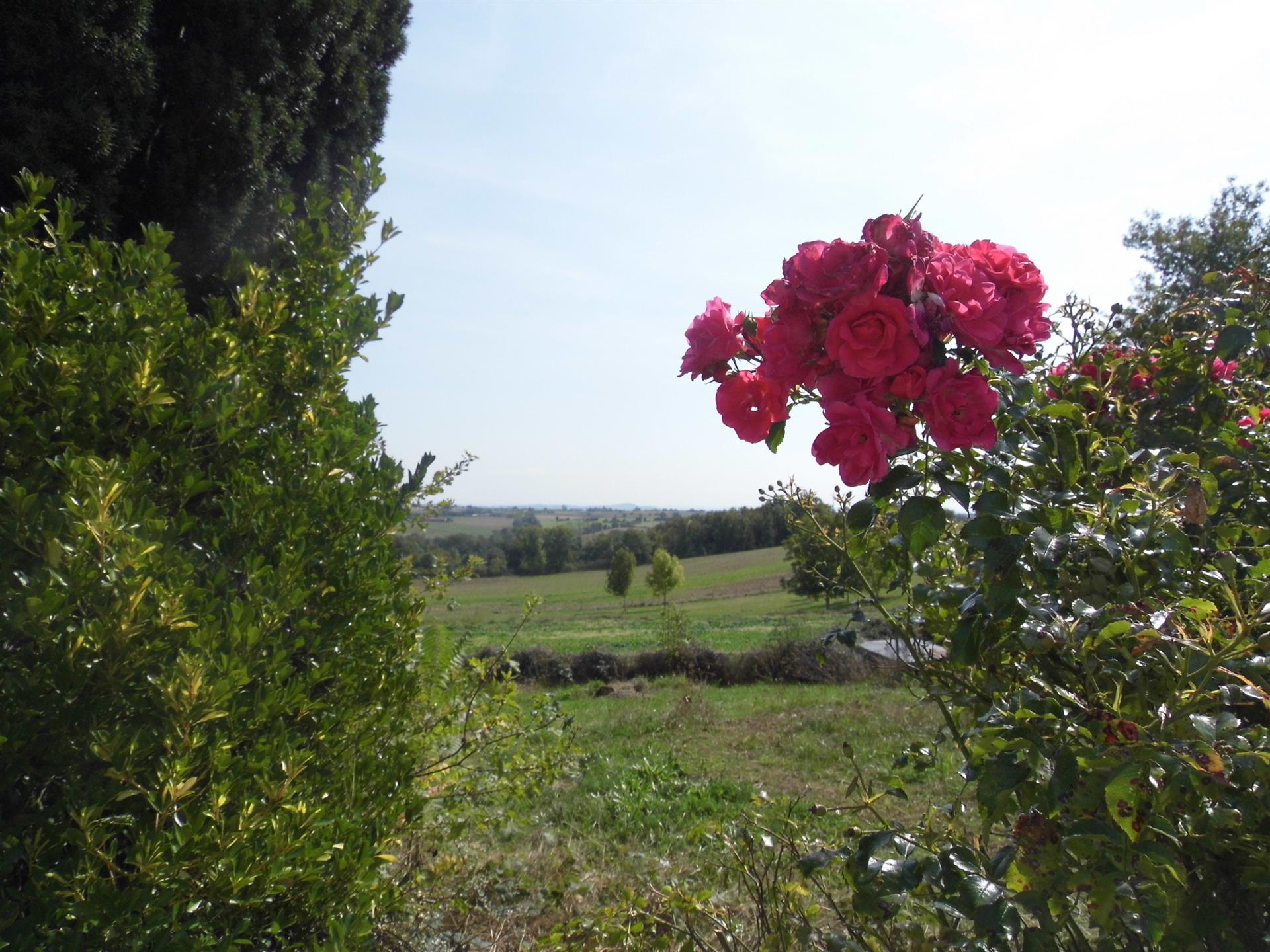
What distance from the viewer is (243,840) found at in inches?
60.0

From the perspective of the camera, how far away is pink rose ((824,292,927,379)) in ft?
3.61

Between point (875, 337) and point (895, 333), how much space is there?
0.03 meters

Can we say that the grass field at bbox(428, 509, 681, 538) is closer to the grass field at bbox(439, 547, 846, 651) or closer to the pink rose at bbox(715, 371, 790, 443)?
the grass field at bbox(439, 547, 846, 651)

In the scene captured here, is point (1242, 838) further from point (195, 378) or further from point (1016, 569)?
point (195, 378)

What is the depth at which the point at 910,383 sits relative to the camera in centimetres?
112

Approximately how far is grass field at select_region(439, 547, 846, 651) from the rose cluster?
1503 cm

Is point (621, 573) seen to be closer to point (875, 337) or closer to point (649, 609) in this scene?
point (649, 609)

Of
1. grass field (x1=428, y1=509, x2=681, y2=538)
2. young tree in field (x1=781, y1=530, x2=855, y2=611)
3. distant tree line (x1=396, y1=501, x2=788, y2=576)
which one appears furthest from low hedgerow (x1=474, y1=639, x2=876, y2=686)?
grass field (x1=428, y1=509, x2=681, y2=538)

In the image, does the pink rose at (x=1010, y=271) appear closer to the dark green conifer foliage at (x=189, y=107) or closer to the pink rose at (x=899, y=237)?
the pink rose at (x=899, y=237)

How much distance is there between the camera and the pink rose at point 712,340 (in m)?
1.36

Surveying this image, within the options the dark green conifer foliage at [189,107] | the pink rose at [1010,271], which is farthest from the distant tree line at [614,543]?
the pink rose at [1010,271]

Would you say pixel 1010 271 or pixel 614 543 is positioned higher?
pixel 1010 271

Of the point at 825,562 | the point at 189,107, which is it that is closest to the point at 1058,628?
the point at 825,562

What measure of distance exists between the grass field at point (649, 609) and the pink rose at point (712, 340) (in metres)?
14.8
